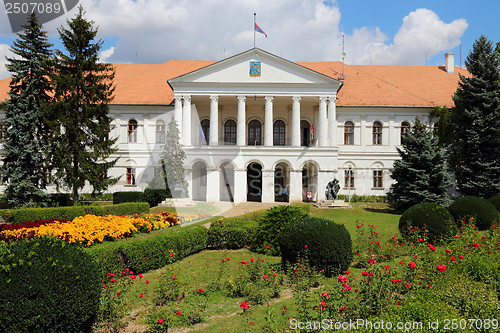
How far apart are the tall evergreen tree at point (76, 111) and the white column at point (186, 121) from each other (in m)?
8.65

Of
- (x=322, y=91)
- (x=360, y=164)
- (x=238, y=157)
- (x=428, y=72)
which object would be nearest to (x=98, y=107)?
(x=238, y=157)

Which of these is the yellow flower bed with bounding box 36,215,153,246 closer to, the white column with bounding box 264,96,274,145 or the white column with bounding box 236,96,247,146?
the white column with bounding box 236,96,247,146

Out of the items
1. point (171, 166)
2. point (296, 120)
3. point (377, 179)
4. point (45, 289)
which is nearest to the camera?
point (45, 289)

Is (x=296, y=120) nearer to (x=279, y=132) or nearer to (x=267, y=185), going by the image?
(x=279, y=132)

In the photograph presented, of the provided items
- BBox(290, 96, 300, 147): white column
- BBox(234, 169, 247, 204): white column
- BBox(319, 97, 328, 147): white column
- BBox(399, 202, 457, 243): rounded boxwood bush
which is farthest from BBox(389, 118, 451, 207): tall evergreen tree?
BBox(399, 202, 457, 243): rounded boxwood bush

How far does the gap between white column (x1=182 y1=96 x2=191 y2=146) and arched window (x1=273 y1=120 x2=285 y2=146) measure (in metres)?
9.83

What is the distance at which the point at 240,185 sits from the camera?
3394cm

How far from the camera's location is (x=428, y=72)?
143 feet

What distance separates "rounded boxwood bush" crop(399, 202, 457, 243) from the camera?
13.1 meters

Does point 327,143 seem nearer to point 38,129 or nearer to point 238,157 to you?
point 238,157

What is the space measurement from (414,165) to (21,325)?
89.4 ft

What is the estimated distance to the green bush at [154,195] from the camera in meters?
28.8

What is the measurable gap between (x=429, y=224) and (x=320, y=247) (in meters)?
5.91

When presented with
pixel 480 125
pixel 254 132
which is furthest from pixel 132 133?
pixel 480 125
